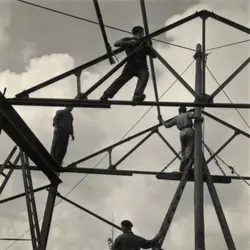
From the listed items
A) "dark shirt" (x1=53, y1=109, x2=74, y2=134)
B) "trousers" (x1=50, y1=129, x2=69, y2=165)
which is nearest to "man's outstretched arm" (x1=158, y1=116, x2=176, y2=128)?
"dark shirt" (x1=53, y1=109, x2=74, y2=134)

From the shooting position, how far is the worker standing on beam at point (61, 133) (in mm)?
13047

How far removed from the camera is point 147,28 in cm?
938

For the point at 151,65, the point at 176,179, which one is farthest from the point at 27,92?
the point at 176,179

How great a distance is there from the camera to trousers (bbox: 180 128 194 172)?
40.5 feet

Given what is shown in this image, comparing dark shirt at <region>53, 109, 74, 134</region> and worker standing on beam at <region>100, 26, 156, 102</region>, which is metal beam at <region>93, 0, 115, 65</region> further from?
dark shirt at <region>53, 109, 74, 134</region>

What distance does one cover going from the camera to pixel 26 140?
33.6 feet

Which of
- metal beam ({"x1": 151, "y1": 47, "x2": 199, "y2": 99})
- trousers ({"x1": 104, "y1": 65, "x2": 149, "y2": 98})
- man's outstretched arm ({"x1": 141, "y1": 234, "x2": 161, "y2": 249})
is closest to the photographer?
metal beam ({"x1": 151, "y1": 47, "x2": 199, "y2": 99})

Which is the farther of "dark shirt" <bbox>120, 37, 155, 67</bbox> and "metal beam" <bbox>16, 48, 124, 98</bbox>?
"dark shirt" <bbox>120, 37, 155, 67</bbox>

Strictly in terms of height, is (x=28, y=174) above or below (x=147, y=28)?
below

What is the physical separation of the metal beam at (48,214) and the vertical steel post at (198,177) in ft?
11.6

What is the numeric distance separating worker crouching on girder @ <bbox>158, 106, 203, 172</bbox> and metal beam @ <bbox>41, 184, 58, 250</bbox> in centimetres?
322

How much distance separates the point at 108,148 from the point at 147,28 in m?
4.37

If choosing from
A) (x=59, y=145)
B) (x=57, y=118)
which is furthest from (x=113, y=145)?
(x=57, y=118)

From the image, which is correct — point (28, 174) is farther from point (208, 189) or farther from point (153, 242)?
point (208, 189)
